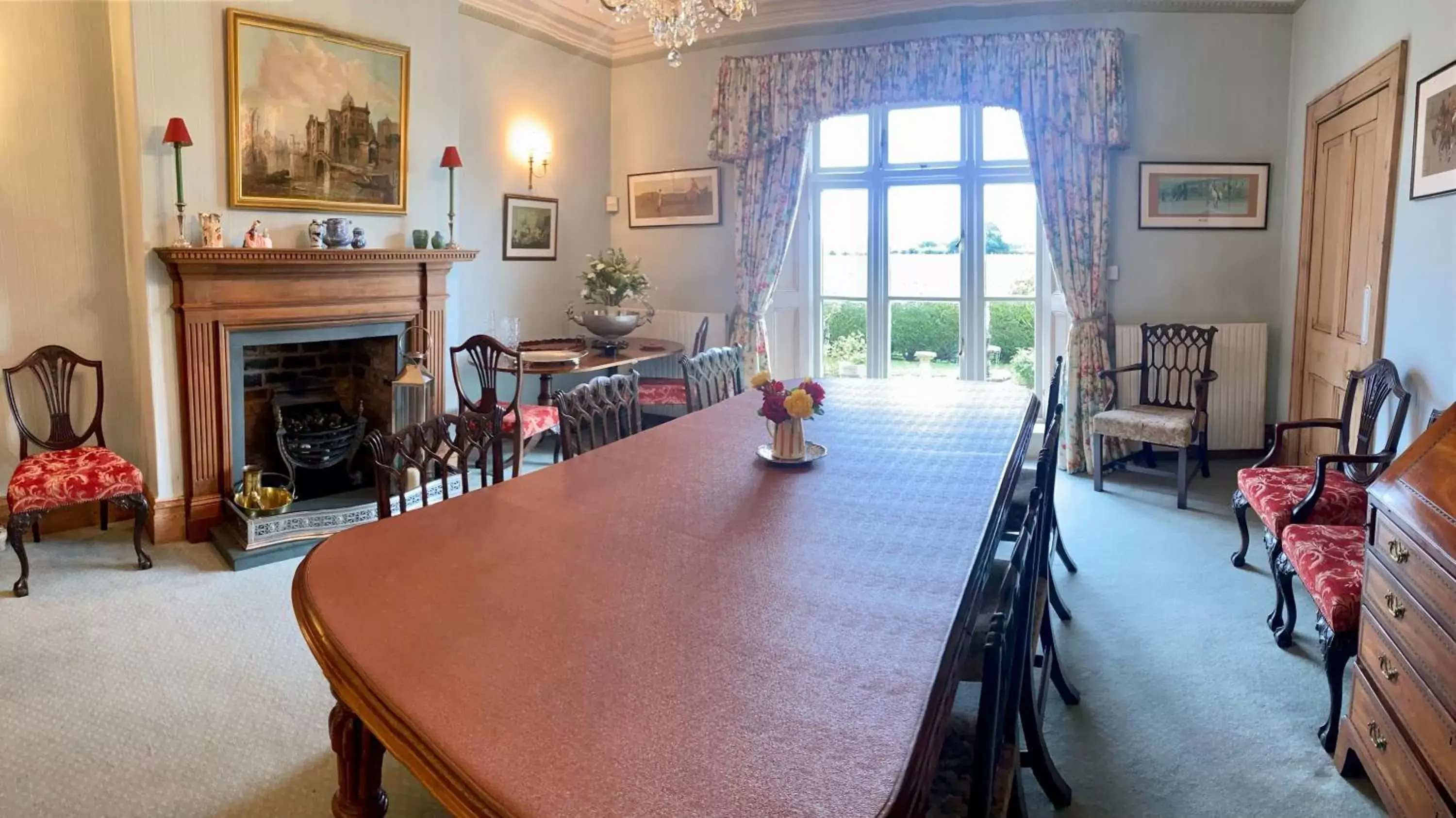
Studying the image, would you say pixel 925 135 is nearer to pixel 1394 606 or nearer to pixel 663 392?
pixel 663 392

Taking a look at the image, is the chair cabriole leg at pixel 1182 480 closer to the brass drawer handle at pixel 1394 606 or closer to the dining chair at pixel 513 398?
the brass drawer handle at pixel 1394 606

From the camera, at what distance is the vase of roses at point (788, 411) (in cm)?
248

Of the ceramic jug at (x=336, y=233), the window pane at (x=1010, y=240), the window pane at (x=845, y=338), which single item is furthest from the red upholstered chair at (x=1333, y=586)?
the ceramic jug at (x=336, y=233)

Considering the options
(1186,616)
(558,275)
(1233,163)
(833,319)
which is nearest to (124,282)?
(558,275)

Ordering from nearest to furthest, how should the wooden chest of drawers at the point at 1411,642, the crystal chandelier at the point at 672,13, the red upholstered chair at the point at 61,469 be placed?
the wooden chest of drawers at the point at 1411,642 < the crystal chandelier at the point at 672,13 < the red upholstered chair at the point at 61,469

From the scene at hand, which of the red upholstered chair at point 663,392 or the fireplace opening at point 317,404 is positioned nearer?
the fireplace opening at point 317,404

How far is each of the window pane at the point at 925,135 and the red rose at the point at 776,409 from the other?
154 inches

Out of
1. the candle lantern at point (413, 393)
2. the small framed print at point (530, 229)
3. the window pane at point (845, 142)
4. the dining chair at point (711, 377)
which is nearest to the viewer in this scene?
the dining chair at point (711, 377)

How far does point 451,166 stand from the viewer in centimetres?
488

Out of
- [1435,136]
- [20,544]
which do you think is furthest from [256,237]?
[1435,136]

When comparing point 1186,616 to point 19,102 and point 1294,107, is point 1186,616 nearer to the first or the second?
point 1294,107

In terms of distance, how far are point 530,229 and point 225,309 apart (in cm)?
234

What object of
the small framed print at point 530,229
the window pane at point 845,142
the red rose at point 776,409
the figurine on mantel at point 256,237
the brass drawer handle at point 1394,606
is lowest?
the brass drawer handle at point 1394,606

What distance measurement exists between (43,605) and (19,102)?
88.3 inches
